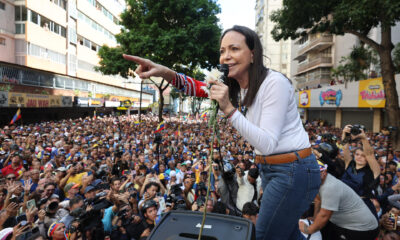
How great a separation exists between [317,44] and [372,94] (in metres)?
20.1

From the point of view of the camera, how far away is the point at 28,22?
1001 inches

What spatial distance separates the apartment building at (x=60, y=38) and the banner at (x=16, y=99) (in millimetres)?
2700

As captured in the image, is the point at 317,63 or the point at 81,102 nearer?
the point at 81,102

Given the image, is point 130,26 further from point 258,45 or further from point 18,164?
point 258,45

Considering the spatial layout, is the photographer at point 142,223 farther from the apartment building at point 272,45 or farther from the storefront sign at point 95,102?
the apartment building at point 272,45

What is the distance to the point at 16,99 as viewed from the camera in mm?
21297

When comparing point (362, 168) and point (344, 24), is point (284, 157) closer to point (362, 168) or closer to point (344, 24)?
Result: point (362, 168)

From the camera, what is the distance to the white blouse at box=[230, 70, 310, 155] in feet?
4.30

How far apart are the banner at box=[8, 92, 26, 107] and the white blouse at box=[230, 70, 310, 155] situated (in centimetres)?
2408

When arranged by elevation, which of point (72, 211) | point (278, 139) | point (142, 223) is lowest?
point (142, 223)

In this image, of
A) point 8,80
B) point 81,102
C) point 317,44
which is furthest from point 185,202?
point 317,44

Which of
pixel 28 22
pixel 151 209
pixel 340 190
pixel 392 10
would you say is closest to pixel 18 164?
pixel 151 209

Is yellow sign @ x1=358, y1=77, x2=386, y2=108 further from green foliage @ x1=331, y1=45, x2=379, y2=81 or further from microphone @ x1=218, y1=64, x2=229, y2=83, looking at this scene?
microphone @ x1=218, y1=64, x2=229, y2=83

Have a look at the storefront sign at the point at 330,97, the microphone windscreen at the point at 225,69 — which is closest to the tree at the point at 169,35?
the storefront sign at the point at 330,97
